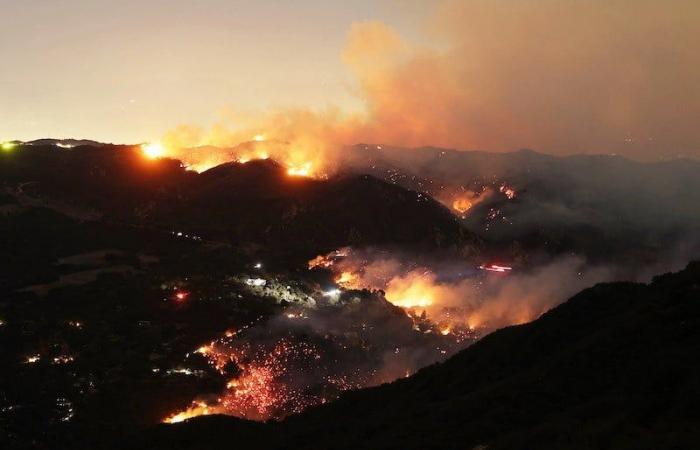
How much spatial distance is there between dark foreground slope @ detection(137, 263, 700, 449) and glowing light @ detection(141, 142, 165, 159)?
13909 cm

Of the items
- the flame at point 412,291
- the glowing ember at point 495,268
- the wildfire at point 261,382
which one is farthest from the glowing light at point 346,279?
the glowing ember at point 495,268

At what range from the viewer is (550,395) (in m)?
32.9

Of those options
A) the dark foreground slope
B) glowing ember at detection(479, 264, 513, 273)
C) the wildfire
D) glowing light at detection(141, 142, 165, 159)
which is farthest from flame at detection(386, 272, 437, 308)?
glowing light at detection(141, 142, 165, 159)

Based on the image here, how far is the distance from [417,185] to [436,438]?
557 feet

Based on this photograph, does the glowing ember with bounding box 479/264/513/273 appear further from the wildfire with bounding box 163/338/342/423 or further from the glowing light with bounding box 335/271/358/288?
the wildfire with bounding box 163/338/342/423

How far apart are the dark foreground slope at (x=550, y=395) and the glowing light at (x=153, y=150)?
5476 inches

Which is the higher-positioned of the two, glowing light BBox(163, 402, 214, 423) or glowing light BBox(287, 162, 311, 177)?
glowing light BBox(287, 162, 311, 177)

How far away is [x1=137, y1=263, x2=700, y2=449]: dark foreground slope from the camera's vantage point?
26.2 meters

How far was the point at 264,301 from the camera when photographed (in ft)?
298

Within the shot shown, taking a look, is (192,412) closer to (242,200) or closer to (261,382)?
(261,382)

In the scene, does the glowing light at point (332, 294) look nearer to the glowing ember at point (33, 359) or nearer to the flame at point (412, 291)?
the flame at point (412, 291)

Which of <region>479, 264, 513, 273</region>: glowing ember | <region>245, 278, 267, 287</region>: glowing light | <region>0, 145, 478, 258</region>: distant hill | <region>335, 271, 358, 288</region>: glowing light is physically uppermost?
<region>0, 145, 478, 258</region>: distant hill

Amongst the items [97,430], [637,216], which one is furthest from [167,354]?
[637,216]

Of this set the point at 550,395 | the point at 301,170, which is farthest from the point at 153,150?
the point at 550,395
